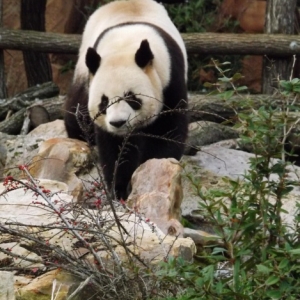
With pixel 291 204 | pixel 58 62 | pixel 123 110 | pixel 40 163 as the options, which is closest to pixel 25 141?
pixel 40 163

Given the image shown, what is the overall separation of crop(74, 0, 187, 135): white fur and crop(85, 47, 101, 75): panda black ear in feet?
0.15

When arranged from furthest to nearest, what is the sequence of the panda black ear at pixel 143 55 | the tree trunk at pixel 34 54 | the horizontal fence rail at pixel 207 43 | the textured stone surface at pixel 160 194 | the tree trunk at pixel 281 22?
the tree trunk at pixel 34 54 → the tree trunk at pixel 281 22 → the horizontal fence rail at pixel 207 43 → the panda black ear at pixel 143 55 → the textured stone surface at pixel 160 194

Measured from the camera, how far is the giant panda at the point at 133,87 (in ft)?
19.6

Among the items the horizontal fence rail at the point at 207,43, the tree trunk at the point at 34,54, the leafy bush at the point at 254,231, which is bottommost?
the tree trunk at the point at 34,54

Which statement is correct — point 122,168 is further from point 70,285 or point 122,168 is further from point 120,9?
point 70,285

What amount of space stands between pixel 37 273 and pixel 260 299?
1153 millimetres

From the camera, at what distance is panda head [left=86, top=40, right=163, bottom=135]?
595 cm

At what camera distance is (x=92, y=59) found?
20.0 feet

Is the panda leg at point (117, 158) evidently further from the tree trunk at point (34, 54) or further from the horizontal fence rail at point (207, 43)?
the tree trunk at point (34, 54)

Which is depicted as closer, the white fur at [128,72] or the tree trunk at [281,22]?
the white fur at [128,72]

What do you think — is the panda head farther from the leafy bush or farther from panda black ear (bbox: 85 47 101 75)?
the leafy bush

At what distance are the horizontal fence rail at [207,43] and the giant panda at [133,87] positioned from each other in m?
1.99

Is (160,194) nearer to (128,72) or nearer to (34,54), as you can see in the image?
(128,72)

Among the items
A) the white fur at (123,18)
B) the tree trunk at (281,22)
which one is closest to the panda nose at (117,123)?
the white fur at (123,18)
